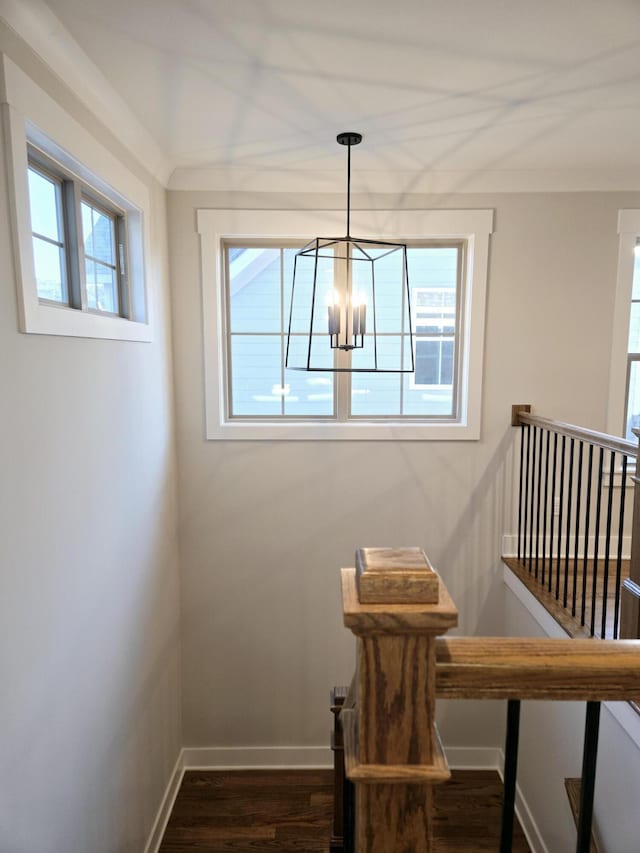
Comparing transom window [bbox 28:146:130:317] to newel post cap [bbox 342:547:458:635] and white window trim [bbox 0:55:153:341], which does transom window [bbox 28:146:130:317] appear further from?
newel post cap [bbox 342:547:458:635]

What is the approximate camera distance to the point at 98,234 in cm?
230

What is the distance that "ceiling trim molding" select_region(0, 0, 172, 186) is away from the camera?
151 cm

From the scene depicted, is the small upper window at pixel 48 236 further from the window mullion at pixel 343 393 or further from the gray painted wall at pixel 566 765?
the gray painted wall at pixel 566 765

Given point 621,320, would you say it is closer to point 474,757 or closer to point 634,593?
point 634,593

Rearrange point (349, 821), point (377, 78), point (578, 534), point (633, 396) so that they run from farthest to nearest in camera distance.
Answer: point (633, 396)
point (578, 534)
point (377, 78)
point (349, 821)

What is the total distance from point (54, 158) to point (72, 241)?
0.29m

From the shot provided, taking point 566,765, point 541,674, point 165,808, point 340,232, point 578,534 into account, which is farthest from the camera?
point 340,232

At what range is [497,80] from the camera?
1949 millimetres

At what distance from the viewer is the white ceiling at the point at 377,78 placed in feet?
5.13

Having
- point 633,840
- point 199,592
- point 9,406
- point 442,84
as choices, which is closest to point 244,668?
point 199,592

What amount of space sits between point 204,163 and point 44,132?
4.37ft

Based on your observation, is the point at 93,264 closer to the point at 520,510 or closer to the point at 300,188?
the point at 300,188

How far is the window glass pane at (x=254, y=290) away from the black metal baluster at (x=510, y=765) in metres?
2.82

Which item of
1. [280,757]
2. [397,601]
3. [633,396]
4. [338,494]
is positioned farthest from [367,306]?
[280,757]
